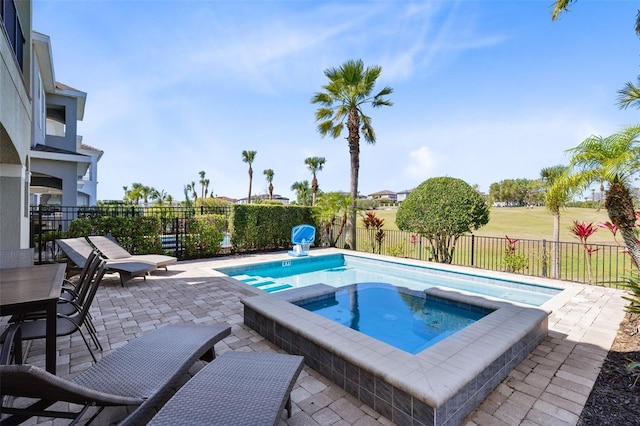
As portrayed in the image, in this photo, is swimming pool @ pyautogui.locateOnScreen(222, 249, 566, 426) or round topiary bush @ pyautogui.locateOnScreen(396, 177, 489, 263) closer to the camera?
swimming pool @ pyautogui.locateOnScreen(222, 249, 566, 426)

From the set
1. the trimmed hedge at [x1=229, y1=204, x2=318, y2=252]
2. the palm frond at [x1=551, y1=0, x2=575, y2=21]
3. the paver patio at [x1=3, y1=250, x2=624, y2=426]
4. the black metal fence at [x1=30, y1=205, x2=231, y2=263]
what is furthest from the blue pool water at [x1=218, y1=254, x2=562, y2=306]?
the palm frond at [x1=551, y1=0, x2=575, y2=21]

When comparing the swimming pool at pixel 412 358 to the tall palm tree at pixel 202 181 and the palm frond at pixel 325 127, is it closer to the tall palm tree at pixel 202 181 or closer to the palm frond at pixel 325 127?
the palm frond at pixel 325 127

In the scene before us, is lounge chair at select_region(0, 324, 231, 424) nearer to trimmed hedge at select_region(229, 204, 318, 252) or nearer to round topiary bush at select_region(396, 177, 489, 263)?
round topiary bush at select_region(396, 177, 489, 263)

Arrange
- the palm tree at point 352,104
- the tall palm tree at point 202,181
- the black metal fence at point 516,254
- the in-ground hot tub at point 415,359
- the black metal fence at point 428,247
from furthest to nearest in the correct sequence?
the tall palm tree at point 202,181
the palm tree at point 352,104
the black metal fence at point 428,247
the black metal fence at point 516,254
the in-ground hot tub at point 415,359

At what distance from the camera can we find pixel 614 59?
7.55m

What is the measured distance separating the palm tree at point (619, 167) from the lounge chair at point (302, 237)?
8.60 meters

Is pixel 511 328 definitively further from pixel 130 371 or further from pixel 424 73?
pixel 424 73

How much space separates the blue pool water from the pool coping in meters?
3.33

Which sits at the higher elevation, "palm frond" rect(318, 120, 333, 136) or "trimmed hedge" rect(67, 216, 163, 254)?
"palm frond" rect(318, 120, 333, 136)

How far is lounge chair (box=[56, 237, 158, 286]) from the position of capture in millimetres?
6392

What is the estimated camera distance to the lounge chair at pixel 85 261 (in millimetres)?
6392

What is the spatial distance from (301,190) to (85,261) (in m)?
37.1

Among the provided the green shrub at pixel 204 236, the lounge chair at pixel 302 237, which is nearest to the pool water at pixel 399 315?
the lounge chair at pixel 302 237

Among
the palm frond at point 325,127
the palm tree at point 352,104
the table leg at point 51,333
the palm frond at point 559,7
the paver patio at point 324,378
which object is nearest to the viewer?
the paver patio at point 324,378
